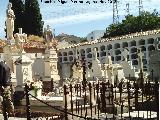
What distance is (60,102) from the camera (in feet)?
37.8

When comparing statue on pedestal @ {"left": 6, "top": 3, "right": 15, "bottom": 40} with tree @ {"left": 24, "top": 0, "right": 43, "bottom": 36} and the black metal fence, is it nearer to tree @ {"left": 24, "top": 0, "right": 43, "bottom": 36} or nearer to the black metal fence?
the black metal fence

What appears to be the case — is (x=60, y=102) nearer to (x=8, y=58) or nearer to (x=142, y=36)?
(x=8, y=58)

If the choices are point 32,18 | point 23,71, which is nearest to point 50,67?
point 23,71

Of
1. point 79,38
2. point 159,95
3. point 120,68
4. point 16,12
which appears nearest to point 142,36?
point 120,68

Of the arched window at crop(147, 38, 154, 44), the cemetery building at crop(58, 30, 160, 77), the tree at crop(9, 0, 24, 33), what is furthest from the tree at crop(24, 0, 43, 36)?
the arched window at crop(147, 38, 154, 44)

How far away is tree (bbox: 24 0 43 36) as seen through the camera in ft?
155

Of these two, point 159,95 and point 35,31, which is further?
point 35,31

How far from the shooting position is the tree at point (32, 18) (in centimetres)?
4731

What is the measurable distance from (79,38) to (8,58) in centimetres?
3908

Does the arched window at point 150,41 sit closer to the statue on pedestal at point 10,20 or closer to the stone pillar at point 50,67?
the statue on pedestal at point 10,20

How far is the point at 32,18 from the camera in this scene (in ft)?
155

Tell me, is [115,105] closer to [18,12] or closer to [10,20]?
[10,20]

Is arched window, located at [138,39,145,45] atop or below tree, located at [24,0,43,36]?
below

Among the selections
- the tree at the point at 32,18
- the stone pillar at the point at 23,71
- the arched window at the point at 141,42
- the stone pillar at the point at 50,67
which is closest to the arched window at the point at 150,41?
the arched window at the point at 141,42
